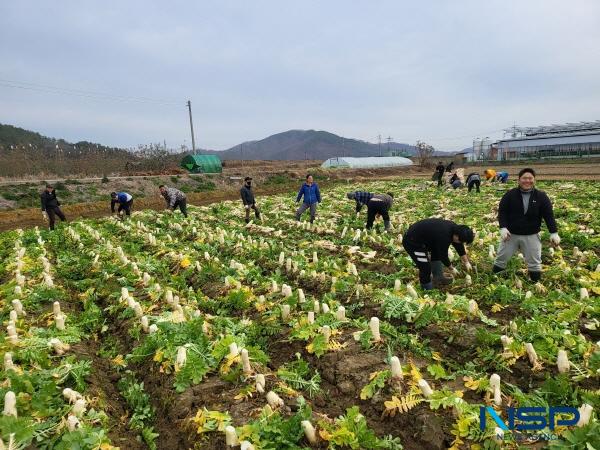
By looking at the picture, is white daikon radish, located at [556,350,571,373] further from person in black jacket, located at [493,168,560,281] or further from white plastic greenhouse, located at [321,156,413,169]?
white plastic greenhouse, located at [321,156,413,169]

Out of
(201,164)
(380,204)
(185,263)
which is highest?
(201,164)

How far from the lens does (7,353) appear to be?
4238mm

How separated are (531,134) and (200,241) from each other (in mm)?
70804

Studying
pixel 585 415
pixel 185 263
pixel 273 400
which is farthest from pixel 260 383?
pixel 185 263

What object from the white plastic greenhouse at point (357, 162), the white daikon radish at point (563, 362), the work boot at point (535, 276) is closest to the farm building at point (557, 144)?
the white plastic greenhouse at point (357, 162)

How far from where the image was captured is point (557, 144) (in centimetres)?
5069

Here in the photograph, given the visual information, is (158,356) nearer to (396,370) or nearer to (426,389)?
(396,370)

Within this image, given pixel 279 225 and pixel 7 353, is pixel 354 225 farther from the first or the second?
pixel 7 353

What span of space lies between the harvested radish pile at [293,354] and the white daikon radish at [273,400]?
0.02 meters

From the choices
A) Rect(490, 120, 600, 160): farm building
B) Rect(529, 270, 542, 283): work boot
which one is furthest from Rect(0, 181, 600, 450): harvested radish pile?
Rect(490, 120, 600, 160): farm building

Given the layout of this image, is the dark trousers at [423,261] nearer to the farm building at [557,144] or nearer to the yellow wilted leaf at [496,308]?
the yellow wilted leaf at [496,308]

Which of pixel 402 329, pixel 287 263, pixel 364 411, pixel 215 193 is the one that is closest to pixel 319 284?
pixel 287 263

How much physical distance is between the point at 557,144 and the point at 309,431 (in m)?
59.7

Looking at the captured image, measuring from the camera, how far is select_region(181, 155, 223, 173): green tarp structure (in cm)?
3603
